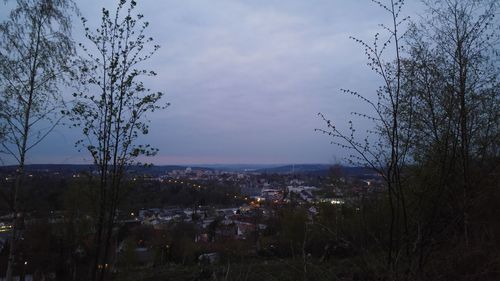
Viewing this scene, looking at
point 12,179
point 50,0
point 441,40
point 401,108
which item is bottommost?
point 12,179

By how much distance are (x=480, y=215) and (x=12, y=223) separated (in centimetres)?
740

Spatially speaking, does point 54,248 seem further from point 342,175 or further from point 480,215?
point 480,215

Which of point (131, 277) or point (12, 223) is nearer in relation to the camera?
point (12, 223)

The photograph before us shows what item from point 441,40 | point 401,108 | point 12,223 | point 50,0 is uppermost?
point 50,0

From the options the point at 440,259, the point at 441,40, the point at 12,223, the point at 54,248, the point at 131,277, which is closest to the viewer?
the point at 440,259

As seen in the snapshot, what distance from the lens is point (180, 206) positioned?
37312 millimetres

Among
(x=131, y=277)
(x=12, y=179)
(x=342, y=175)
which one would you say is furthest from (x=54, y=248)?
(x=342, y=175)

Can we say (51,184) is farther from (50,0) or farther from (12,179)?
(50,0)

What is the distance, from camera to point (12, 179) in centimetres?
732

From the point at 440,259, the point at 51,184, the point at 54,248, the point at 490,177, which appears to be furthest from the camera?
the point at 54,248

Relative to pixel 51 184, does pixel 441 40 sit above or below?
above

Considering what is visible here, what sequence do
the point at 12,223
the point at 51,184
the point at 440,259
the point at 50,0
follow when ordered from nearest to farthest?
the point at 440,259 → the point at 12,223 → the point at 50,0 → the point at 51,184

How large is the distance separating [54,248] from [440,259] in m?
15.7

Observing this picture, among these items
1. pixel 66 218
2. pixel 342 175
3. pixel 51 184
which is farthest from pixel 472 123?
pixel 66 218
